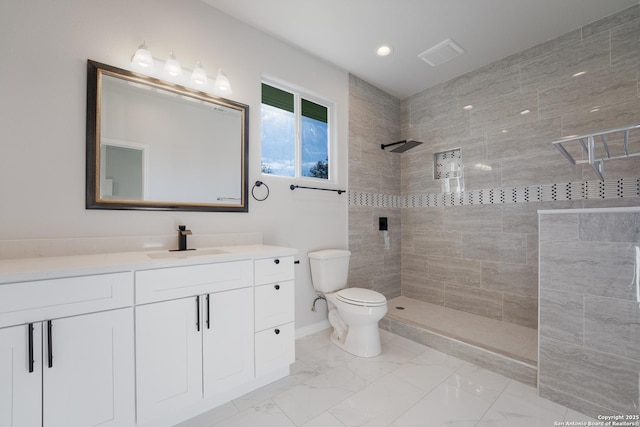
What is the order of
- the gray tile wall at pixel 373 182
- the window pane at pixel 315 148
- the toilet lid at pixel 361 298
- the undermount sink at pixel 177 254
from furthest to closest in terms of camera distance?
the gray tile wall at pixel 373 182 < the window pane at pixel 315 148 < the toilet lid at pixel 361 298 < the undermount sink at pixel 177 254

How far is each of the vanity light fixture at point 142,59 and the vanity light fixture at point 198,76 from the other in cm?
25

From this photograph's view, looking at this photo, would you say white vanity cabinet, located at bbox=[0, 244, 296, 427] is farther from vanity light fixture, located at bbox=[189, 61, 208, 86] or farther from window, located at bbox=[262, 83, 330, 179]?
vanity light fixture, located at bbox=[189, 61, 208, 86]

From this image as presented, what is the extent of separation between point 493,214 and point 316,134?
1932mm

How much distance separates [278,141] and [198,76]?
2.66 ft

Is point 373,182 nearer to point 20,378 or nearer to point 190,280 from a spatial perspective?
point 190,280

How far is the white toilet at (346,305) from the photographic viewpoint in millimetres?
2082

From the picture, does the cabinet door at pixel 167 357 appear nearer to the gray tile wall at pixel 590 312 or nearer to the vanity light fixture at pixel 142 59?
the vanity light fixture at pixel 142 59

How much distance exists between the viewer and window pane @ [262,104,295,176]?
234 cm

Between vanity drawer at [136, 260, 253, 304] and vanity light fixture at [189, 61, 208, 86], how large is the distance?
1260 millimetres

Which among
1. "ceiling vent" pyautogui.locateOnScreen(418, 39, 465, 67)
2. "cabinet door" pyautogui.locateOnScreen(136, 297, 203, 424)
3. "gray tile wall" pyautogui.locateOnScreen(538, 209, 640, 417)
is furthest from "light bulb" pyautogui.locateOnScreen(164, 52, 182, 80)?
"gray tile wall" pyautogui.locateOnScreen(538, 209, 640, 417)

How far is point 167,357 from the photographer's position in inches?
51.6

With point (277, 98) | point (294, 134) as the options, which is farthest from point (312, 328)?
point (277, 98)

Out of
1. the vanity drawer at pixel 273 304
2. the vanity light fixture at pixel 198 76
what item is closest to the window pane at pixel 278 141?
the vanity light fixture at pixel 198 76

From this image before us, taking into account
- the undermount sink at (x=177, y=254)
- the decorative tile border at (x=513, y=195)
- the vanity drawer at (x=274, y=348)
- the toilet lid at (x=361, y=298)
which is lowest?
the vanity drawer at (x=274, y=348)
